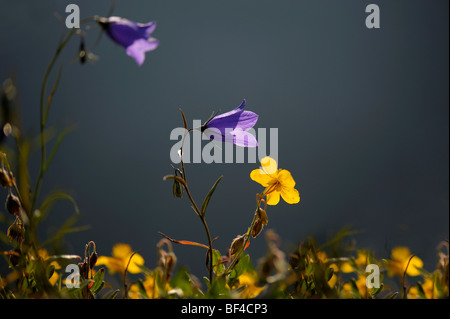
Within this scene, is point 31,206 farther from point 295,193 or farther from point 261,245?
point 261,245

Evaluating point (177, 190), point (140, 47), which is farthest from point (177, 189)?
point (140, 47)

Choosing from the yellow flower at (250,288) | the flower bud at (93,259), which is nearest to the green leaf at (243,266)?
the yellow flower at (250,288)

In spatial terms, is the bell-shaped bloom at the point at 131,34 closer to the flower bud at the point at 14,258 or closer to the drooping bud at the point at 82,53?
the drooping bud at the point at 82,53

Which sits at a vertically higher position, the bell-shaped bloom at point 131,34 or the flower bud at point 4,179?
the bell-shaped bloom at point 131,34

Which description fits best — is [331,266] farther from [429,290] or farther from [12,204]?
[12,204]

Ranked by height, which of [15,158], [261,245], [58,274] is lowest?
[261,245]

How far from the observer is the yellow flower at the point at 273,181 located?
0.32 meters

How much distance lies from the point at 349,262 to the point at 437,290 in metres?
0.07

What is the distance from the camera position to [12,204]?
279mm

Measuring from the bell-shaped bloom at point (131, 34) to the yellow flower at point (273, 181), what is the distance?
0.12m

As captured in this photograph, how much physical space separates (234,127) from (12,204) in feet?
0.55
